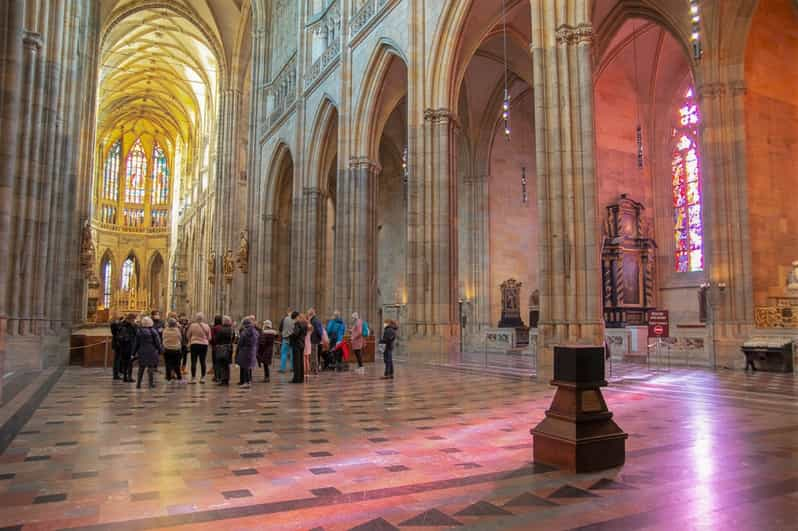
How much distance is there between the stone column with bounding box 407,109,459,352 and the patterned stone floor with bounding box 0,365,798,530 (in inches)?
299

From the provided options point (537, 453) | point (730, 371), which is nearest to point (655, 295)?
point (730, 371)

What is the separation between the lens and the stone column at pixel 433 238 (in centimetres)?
1584

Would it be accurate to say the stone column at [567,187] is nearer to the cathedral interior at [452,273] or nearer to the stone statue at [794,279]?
the cathedral interior at [452,273]

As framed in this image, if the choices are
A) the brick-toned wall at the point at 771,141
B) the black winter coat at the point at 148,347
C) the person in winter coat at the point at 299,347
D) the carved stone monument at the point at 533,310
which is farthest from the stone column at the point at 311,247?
the brick-toned wall at the point at 771,141

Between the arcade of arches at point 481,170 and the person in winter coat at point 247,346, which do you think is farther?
the arcade of arches at point 481,170

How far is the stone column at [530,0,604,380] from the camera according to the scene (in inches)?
441

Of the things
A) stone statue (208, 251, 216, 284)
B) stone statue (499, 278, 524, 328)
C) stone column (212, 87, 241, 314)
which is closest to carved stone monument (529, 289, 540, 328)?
stone statue (499, 278, 524, 328)

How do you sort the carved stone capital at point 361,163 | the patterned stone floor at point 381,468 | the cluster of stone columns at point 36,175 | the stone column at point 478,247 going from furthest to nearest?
1. the stone column at point 478,247
2. the carved stone capital at point 361,163
3. the cluster of stone columns at point 36,175
4. the patterned stone floor at point 381,468

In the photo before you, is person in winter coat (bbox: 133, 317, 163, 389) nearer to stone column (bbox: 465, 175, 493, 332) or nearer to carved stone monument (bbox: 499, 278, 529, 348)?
carved stone monument (bbox: 499, 278, 529, 348)

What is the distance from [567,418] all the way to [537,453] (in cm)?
39

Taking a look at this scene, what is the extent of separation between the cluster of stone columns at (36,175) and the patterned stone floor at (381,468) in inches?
114

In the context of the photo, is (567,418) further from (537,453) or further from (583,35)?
(583,35)

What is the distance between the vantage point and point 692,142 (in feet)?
69.7

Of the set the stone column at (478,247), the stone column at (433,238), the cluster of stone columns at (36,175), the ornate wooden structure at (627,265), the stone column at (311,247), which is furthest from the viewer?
the stone column at (478,247)
